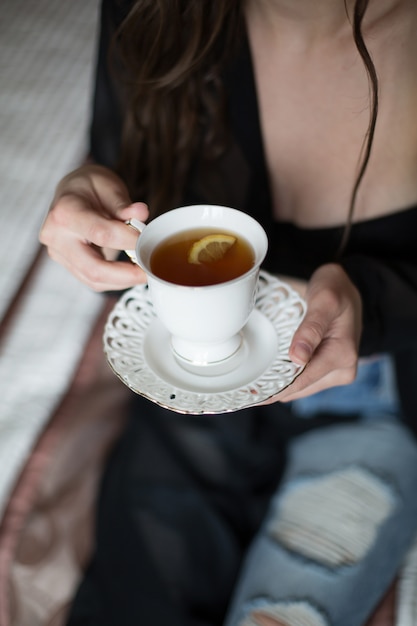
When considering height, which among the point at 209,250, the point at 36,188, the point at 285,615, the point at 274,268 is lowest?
the point at 285,615

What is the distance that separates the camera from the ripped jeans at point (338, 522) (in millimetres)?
882

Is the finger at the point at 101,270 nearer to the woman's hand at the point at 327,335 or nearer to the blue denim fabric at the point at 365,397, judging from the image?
the woman's hand at the point at 327,335

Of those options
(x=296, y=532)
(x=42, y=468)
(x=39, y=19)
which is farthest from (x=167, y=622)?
(x=39, y=19)

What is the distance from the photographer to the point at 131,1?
2.91ft

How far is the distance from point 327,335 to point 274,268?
0.28 metres

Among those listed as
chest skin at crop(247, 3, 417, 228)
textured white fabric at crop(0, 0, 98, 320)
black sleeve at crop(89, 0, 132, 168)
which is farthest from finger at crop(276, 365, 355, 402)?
textured white fabric at crop(0, 0, 98, 320)

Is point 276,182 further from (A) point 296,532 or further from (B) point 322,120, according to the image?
(A) point 296,532

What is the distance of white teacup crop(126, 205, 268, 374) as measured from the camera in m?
0.63

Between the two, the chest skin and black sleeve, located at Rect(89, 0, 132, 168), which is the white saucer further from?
black sleeve, located at Rect(89, 0, 132, 168)

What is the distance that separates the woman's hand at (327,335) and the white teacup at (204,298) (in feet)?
0.23

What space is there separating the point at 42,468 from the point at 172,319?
0.54 metres

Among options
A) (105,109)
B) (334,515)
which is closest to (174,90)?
(105,109)

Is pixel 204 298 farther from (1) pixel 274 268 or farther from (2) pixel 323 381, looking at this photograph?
(1) pixel 274 268

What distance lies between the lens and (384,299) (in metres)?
0.89
